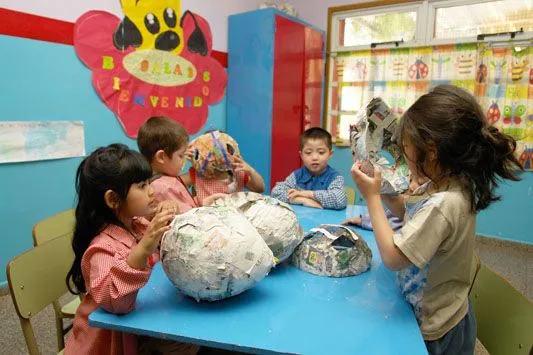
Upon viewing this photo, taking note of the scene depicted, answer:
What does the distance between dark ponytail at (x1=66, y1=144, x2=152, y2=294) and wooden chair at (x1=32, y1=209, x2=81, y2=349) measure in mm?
347

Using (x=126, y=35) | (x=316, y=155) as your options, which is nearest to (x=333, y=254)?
(x=316, y=155)

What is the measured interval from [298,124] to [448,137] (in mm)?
3105

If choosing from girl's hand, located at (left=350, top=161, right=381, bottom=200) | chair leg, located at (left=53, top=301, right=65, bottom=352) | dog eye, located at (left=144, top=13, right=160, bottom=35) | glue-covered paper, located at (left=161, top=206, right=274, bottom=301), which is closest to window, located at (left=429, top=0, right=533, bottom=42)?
dog eye, located at (left=144, top=13, right=160, bottom=35)

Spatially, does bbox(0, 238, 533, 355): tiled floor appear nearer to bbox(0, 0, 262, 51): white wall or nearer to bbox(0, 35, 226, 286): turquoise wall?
bbox(0, 35, 226, 286): turquoise wall

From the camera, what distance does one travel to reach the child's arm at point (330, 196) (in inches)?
75.8

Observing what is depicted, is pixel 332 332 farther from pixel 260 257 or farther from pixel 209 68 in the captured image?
pixel 209 68

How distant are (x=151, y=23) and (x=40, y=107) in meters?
1.09

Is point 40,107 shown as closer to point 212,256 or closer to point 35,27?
point 35,27

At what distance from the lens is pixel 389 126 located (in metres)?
1.20

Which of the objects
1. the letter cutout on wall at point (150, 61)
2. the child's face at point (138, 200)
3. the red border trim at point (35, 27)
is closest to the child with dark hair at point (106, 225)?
the child's face at point (138, 200)

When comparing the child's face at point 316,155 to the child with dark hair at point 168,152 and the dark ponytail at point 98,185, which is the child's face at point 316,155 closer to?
the child with dark hair at point 168,152

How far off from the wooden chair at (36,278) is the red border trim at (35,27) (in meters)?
1.53

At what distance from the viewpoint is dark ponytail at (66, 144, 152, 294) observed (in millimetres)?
1068

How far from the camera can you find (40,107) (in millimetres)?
2402
